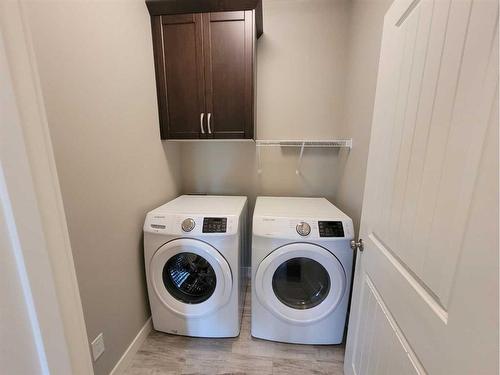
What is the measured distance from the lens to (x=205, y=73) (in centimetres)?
161

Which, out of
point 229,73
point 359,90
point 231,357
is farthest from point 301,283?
point 229,73

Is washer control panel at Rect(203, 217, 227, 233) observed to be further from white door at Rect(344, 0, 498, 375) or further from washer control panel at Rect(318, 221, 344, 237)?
white door at Rect(344, 0, 498, 375)

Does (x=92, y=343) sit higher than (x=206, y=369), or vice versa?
(x=92, y=343)

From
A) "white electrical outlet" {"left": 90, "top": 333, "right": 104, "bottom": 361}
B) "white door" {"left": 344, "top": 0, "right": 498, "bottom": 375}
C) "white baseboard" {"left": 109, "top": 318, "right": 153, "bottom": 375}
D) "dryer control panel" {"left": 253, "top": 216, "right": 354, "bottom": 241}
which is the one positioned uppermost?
"white door" {"left": 344, "top": 0, "right": 498, "bottom": 375}

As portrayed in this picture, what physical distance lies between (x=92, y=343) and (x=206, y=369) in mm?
695

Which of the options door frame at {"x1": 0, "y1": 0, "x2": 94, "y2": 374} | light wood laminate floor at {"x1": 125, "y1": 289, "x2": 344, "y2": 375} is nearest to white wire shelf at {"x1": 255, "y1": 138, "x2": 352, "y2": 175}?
light wood laminate floor at {"x1": 125, "y1": 289, "x2": 344, "y2": 375}

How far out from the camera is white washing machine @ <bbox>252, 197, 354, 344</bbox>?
136 centimetres

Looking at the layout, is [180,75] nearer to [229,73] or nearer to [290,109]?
[229,73]

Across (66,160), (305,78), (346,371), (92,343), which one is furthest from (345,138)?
(92,343)

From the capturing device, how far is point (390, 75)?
87 centimetres

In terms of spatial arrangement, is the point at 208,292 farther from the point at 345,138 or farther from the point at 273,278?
the point at 345,138

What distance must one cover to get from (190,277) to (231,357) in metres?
0.59

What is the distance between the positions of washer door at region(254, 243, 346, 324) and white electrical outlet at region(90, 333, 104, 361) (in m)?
0.90

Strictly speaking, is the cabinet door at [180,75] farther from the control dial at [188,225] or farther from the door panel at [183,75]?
the control dial at [188,225]
